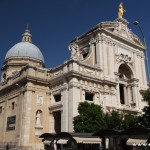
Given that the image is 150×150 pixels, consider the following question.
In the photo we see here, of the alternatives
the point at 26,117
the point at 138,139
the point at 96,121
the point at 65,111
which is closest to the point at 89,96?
the point at 65,111

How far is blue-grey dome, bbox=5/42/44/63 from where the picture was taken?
60531 mm

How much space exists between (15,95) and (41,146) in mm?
10087

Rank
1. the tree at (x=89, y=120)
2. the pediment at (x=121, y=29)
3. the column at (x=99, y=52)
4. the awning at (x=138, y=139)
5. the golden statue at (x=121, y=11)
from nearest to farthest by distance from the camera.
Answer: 1. the awning at (x=138, y=139)
2. the tree at (x=89, y=120)
3. the column at (x=99, y=52)
4. the pediment at (x=121, y=29)
5. the golden statue at (x=121, y=11)

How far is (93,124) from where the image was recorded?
1255 inches

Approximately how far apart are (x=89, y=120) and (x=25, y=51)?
3444 centimetres

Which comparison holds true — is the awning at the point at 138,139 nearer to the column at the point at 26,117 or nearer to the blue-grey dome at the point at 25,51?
the column at the point at 26,117

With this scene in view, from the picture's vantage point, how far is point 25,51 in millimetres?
60969

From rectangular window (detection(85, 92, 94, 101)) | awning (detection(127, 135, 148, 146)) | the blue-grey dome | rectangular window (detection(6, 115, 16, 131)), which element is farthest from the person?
awning (detection(127, 135, 148, 146))

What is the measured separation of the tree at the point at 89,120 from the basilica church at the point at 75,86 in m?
2.36

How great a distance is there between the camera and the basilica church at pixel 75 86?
3650 cm

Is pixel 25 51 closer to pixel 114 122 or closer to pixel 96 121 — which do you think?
pixel 96 121

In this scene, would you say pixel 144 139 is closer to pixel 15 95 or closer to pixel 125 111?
pixel 125 111

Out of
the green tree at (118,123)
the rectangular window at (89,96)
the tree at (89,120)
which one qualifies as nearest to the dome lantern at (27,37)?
the rectangular window at (89,96)

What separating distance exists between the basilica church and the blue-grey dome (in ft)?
46.4
